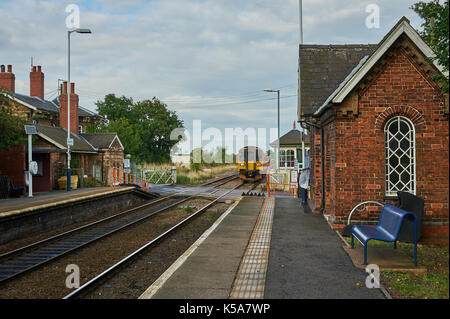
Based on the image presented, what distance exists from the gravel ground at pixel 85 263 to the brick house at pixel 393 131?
506cm

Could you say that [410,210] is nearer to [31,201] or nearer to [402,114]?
[402,114]

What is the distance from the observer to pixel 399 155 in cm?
972

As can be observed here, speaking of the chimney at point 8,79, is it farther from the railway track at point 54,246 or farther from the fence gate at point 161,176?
the railway track at point 54,246

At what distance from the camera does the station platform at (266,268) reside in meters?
5.55

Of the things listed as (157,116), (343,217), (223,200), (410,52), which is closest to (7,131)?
(223,200)

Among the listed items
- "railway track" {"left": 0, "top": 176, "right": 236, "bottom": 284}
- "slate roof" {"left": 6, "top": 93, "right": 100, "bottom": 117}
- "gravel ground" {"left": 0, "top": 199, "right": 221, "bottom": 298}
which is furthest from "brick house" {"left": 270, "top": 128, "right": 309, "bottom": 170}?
"gravel ground" {"left": 0, "top": 199, "right": 221, "bottom": 298}

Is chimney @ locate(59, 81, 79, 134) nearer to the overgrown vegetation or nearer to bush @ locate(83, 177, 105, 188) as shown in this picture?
bush @ locate(83, 177, 105, 188)

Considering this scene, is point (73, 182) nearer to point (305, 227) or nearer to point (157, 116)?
point (305, 227)

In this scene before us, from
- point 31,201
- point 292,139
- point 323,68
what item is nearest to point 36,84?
point 31,201

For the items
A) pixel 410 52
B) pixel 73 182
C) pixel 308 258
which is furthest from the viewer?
pixel 73 182

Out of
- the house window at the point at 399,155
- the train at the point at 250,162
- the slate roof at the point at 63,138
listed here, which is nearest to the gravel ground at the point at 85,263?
the house window at the point at 399,155

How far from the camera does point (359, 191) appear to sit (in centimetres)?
973

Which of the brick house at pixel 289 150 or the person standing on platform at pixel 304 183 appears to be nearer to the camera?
the person standing on platform at pixel 304 183
